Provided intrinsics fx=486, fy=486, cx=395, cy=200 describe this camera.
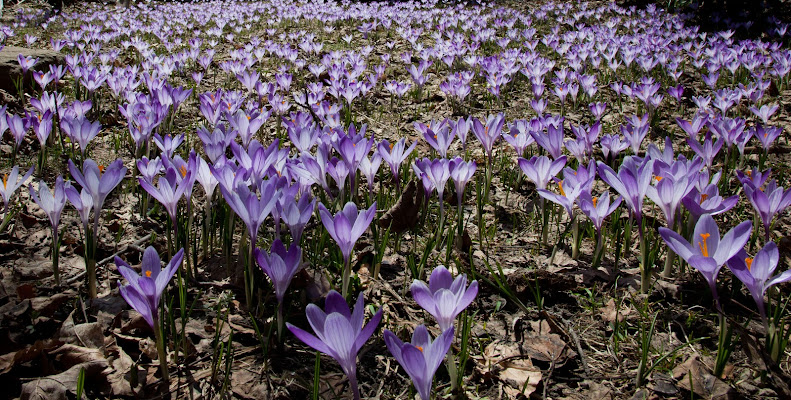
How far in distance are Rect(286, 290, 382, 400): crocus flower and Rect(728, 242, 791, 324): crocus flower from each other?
0.92 metres

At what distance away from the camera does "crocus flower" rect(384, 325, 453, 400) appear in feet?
2.96

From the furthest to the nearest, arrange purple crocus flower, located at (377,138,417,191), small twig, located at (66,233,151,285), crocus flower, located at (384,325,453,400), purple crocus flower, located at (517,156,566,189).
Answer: purple crocus flower, located at (377,138,417,191), purple crocus flower, located at (517,156,566,189), small twig, located at (66,233,151,285), crocus flower, located at (384,325,453,400)

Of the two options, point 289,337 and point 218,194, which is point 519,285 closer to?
point 289,337

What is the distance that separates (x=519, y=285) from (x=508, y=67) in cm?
348

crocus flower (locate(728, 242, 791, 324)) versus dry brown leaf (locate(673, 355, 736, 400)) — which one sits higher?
crocus flower (locate(728, 242, 791, 324))

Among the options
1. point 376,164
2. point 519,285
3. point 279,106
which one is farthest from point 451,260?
point 279,106

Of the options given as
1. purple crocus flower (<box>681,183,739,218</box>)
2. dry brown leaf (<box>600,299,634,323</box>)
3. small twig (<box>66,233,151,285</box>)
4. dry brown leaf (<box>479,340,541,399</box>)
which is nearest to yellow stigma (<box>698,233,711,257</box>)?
purple crocus flower (<box>681,183,739,218</box>)

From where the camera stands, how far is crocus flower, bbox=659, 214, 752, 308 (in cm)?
120

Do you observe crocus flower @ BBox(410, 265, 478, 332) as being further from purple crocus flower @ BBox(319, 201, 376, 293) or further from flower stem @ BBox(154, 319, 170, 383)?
flower stem @ BBox(154, 319, 170, 383)

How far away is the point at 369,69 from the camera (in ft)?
20.2

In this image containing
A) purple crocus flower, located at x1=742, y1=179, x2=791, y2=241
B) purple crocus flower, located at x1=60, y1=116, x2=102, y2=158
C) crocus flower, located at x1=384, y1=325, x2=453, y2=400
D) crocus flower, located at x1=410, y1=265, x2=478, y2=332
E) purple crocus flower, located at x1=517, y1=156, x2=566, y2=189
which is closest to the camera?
crocus flower, located at x1=384, y1=325, x2=453, y2=400

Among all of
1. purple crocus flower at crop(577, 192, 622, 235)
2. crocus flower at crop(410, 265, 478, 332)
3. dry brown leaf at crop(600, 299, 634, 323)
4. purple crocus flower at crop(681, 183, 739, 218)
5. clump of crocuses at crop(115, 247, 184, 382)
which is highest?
purple crocus flower at crop(681, 183, 739, 218)

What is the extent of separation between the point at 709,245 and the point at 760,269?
0.12 metres

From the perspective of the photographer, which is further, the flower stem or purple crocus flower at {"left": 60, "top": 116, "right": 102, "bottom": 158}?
purple crocus flower at {"left": 60, "top": 116, "right": 102, "bottom": 158}
